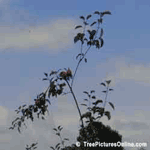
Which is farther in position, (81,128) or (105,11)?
(81,128)

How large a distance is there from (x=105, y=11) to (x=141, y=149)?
416 inches

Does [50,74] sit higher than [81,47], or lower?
lower

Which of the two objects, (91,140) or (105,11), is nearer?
(105,11)

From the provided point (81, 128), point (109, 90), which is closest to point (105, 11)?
point (109, 90)

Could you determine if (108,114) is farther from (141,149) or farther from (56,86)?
(141,149)

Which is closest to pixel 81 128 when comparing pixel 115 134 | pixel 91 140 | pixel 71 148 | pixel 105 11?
pixel 91 140

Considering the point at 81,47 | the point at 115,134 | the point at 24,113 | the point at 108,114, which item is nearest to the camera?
the point at 108,114

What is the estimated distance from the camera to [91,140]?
6594mm

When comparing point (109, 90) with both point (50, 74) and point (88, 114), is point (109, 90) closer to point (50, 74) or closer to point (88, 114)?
point (88, 114)

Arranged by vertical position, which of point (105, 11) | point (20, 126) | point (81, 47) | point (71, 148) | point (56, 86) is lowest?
point (71, 148)

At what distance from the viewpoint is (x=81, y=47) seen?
629cm

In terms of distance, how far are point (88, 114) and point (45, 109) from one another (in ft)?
3.01

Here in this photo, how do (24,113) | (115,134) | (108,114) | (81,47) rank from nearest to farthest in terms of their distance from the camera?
(108,114) → (81,47) → (24,113) → (115,134)

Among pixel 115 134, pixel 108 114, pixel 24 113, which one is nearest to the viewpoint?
pixel 108 114
